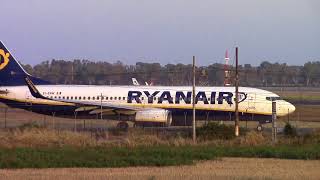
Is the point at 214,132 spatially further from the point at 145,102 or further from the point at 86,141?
the point at 145,102

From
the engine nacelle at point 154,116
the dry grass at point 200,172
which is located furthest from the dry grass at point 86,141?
the engine nacelle at point 154,116

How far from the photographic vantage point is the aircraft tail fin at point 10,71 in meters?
47.9

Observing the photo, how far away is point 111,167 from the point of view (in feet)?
68.7

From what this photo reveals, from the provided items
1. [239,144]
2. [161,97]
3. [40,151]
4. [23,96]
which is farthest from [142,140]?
[23,96]

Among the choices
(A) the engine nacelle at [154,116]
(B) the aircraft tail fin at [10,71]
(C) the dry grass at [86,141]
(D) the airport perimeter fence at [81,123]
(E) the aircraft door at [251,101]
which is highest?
(B) the aircraft tail fin at [10,71]

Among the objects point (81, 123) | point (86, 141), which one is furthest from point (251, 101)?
point (86, 141)

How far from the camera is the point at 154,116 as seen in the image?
133 ft

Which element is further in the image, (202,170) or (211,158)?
(211,158)

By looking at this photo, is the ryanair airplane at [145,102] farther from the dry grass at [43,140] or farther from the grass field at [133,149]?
the dry grass at [43,140]

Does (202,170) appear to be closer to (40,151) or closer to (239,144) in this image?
(40,151)

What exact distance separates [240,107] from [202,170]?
A: 2378 cm

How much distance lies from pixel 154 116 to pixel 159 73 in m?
111

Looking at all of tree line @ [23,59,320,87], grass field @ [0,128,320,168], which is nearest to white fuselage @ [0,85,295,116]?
grass field @ [0,128,320,168]

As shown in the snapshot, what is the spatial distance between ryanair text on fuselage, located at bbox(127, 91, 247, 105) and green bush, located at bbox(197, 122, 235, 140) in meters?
10.1
